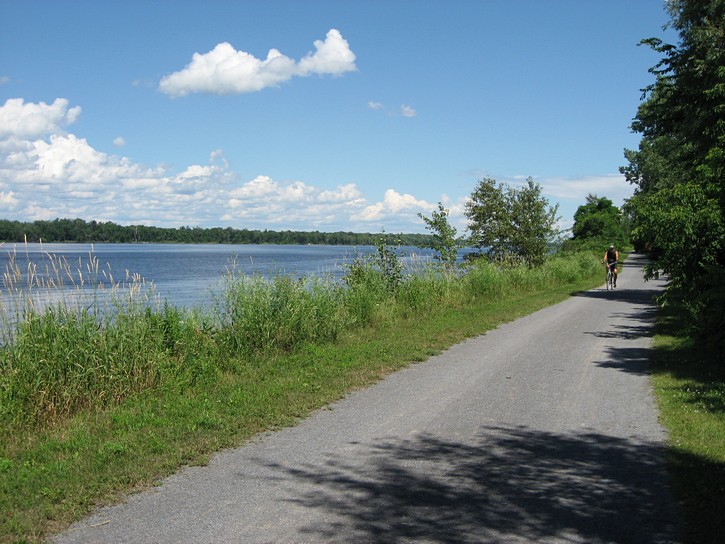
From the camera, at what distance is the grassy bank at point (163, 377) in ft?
18.1

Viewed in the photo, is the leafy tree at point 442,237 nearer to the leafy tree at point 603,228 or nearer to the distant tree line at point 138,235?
the distant tree line at point 138,235

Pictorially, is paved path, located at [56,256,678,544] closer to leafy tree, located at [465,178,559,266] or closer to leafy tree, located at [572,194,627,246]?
leafy tree, located at [465,178,559,266]

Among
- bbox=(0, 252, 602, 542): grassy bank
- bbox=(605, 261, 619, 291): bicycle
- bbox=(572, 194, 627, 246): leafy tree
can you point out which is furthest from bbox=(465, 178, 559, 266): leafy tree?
bbox=(572, 194, 627, 246): leafy tree

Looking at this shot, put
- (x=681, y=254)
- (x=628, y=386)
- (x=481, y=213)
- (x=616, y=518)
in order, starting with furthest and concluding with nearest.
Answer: (x=481, y=213)
(x=681, y=254)
(x=628, y=386)
(x=616, y=518)

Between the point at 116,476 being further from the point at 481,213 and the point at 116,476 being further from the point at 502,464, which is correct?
the point at 481,213

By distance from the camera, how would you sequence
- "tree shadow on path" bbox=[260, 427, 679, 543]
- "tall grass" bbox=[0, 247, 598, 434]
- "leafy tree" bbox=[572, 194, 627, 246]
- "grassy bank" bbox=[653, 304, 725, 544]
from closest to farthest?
"tree shadow on path" bbox=[260, 427, 679, 543] → "grassy bank" bbox=[653, 304, 725, 544] → "tall grass" bbox=[0, 247, 598, 434] → "leafy tree" bbox=[572, 194, 627, 246]

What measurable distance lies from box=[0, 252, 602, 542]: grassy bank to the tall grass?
21 mm

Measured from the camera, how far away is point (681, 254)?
13258 millimetres

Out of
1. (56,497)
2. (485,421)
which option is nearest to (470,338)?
(485,421)

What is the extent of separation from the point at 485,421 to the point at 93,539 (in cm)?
440

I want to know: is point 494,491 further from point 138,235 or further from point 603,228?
point 603,228

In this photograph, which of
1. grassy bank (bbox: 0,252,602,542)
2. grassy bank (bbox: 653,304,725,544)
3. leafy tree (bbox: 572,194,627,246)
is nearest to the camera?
grassy bank (bbox: 653,304,725,544)

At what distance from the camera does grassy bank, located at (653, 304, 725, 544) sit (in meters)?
4.75

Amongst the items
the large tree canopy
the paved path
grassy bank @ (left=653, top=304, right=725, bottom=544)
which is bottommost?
the paved path
